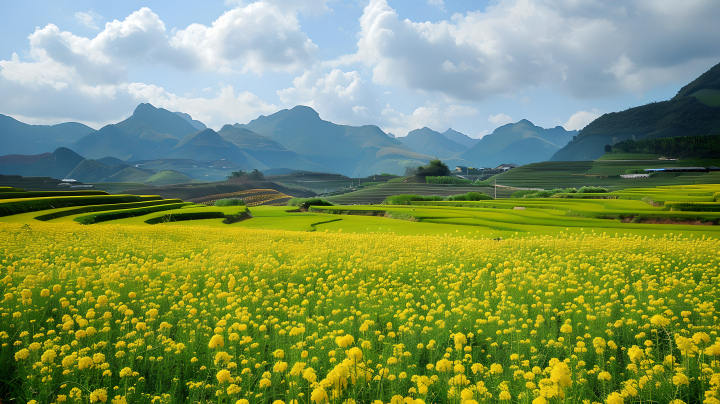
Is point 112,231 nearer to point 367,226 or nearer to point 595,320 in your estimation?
point 367,226

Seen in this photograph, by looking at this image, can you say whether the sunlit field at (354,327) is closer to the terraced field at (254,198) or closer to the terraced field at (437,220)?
the terraced field at (437,220)

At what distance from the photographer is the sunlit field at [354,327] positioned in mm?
4234

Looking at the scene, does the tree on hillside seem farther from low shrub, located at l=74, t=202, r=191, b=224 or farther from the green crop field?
the green crop field

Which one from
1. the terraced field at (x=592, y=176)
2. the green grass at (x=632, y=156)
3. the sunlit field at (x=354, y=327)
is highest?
the green grass at (x=632, y=156)

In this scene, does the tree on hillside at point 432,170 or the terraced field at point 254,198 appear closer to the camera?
the terraced field at point 254,198

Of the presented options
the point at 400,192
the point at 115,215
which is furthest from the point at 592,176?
the point at 115,215

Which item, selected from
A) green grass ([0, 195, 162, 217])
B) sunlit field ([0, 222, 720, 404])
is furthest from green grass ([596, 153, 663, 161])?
green grass ([0, 195, 162, 217])

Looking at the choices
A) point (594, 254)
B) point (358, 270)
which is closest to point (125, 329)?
point (358, 270)

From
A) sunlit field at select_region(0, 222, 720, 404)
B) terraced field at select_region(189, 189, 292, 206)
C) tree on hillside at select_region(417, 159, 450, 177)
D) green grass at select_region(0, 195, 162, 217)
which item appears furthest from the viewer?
tree on hillside at select_region(417, 159, 450, 177)

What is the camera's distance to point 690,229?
762 inches

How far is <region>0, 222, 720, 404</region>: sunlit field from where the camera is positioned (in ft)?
13.9

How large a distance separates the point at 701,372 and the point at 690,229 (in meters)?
20.7

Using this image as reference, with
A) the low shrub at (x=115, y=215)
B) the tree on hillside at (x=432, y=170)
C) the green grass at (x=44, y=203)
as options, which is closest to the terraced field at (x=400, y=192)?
the tree on hillside at (x=432, y=170)

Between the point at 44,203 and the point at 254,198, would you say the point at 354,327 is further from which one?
the point at 254,198
